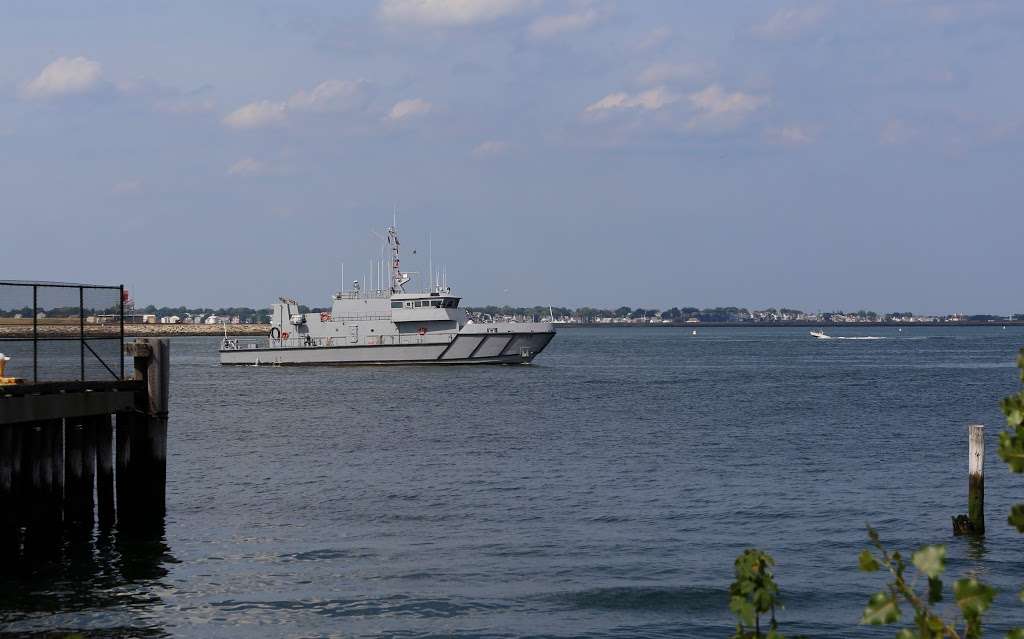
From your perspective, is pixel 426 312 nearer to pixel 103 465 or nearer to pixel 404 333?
pixel 404 333

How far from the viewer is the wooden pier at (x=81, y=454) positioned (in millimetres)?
15570

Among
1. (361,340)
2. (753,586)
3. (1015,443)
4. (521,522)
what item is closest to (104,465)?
(521,522)

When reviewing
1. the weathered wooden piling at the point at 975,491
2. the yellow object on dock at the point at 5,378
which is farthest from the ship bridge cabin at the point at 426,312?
the yellow object on dock at the point at 5,378

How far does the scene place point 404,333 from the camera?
2896 inches

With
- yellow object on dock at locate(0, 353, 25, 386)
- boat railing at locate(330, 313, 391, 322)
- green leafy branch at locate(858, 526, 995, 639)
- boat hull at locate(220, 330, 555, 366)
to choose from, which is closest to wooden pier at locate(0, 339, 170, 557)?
yellow object on dock at locate(0, 353, 25, 386)

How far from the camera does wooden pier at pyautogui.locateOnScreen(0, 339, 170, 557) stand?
15.6 m

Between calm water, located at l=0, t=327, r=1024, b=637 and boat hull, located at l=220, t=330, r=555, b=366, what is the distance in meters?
25.4

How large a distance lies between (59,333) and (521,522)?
8.01 metres

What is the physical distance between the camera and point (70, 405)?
16516mm

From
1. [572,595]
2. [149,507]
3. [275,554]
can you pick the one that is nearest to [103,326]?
[149,507]

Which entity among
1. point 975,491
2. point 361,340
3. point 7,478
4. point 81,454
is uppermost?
point 361,340

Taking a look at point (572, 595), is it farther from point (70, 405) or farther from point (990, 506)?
point (990, 506)

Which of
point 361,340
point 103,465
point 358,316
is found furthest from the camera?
point 358,316

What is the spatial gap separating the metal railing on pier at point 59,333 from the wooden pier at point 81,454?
15.7 inches
